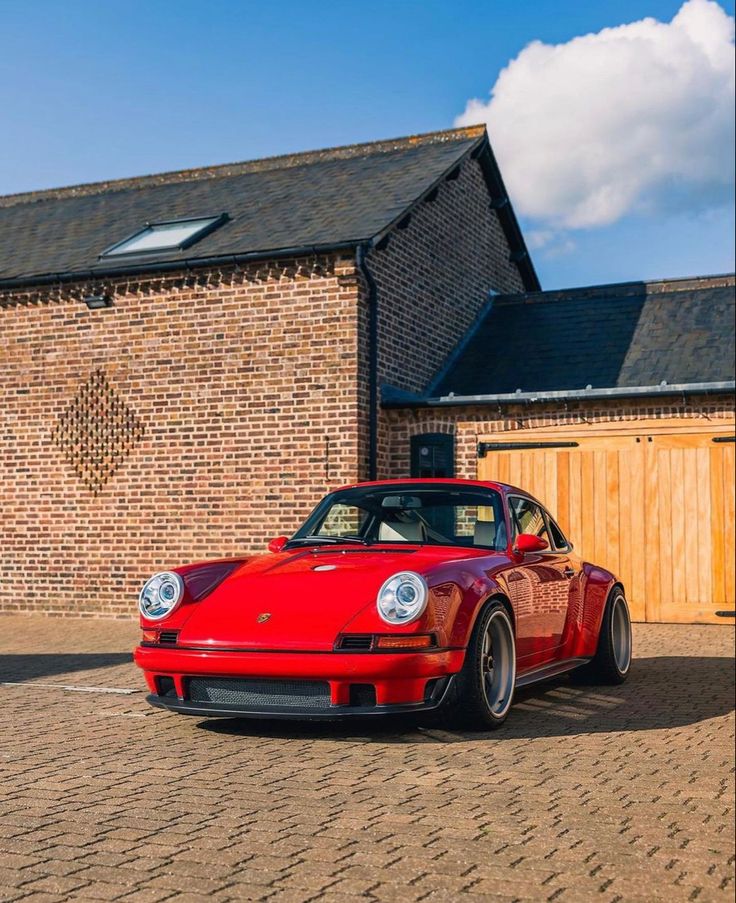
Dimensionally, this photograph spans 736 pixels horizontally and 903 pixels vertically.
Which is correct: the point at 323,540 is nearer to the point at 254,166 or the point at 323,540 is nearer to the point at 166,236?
the point at 166,236

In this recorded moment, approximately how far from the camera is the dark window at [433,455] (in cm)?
1406

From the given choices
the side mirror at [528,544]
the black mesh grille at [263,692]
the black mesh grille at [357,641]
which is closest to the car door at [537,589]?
the side mirror at [528,544]

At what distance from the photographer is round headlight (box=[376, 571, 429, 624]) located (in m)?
5.70

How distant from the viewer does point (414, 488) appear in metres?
7.39

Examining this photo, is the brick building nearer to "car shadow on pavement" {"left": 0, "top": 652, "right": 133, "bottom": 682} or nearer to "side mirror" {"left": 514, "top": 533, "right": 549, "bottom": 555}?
"car shadow on pavement" {"left": 0, "top": 652, "right": 133, "bottom": 682}

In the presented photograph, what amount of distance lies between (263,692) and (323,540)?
1.55 metres

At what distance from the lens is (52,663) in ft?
31.2

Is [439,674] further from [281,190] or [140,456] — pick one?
[281,190]

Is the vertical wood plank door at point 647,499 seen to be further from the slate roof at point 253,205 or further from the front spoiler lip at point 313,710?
the front spoiler lip at point 313,710

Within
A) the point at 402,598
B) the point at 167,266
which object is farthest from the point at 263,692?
the point at 167,266

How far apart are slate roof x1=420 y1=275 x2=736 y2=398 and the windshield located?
23.2 feet

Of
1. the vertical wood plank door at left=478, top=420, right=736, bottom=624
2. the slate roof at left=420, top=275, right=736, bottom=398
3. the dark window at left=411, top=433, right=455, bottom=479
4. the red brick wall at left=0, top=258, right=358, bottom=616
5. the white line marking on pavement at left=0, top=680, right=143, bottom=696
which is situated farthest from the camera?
the slate roof at left=420, top=275, right=736, bottom=398

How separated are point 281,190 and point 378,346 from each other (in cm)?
428

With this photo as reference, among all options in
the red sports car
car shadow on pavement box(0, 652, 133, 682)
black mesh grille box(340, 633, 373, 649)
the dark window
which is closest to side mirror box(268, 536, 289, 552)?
the red sports car
